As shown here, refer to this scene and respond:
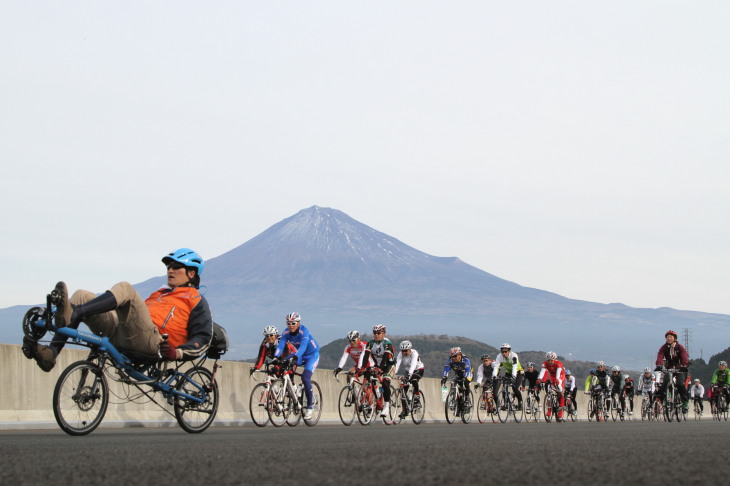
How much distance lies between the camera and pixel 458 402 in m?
24.6

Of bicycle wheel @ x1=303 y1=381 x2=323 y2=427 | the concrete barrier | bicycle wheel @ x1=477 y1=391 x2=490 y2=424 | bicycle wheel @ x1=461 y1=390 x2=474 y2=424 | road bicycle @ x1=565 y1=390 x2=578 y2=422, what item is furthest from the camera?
road bicycle @ x1=565 y1=390 x2=578 y2=422

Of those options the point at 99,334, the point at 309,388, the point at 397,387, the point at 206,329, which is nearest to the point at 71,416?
the point at 99,334

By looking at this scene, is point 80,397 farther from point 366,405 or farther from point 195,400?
point 366,405

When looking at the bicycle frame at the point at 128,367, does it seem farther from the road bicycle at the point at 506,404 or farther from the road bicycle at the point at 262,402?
the road bicycle at the point at 506,404

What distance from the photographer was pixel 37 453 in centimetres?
739

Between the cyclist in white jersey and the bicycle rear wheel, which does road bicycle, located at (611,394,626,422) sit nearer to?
the bicycle rear wheel

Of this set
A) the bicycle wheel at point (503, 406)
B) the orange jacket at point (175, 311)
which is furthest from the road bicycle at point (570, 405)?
the orange jacket at point (175, 311)

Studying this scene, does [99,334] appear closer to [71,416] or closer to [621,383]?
[71,416]

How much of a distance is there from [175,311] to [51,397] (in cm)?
451

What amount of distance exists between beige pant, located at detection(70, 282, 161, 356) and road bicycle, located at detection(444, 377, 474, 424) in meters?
14.4

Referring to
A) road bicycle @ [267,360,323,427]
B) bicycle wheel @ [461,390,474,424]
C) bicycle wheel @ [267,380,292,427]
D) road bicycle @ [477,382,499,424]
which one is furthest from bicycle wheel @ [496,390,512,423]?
bicycle wheel @ [267,380,292,427]

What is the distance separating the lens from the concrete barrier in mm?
13914

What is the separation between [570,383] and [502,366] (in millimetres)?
6415

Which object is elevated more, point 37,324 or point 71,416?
point 37,324
